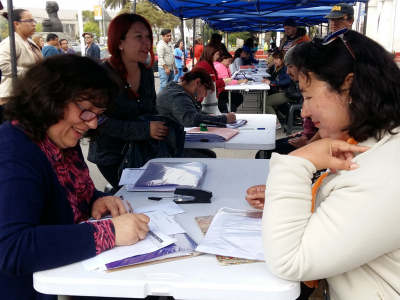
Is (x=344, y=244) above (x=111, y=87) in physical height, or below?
below

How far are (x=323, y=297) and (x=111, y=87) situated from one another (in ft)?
3.59

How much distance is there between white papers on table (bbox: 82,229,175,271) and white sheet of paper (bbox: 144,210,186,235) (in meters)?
0.06

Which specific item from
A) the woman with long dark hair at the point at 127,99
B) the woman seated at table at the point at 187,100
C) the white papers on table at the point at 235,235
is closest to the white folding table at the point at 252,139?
the woman seated at table at the point at 187,100

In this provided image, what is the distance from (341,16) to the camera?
509cm

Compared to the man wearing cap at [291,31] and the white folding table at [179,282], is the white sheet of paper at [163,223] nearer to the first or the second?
the white folding table at [179,282]

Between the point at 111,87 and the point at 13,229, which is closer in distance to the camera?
the point at 13,229

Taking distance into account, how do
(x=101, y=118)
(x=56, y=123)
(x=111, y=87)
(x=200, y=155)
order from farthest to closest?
(x=200, y=155) < (x=101, y=118) < (x=111, y=87) < (x=56, y=123)

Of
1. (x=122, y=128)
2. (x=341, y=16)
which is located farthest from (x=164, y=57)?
(x=122, y=128)

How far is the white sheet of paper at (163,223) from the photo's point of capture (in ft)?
4.56

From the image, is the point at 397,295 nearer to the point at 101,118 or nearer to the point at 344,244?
the point at 344,244

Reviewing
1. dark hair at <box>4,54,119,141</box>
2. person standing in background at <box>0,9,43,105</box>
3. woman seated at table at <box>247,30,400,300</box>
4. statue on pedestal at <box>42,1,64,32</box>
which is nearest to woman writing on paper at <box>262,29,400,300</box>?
woman seated at table at <box>247,30,400,300</box>

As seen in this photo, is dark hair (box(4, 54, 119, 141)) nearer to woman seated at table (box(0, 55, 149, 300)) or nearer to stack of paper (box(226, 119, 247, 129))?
woman seated at table (box(0, 55, 149, 300))

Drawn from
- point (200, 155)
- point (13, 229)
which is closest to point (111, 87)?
point (13, 229)

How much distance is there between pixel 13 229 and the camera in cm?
112
